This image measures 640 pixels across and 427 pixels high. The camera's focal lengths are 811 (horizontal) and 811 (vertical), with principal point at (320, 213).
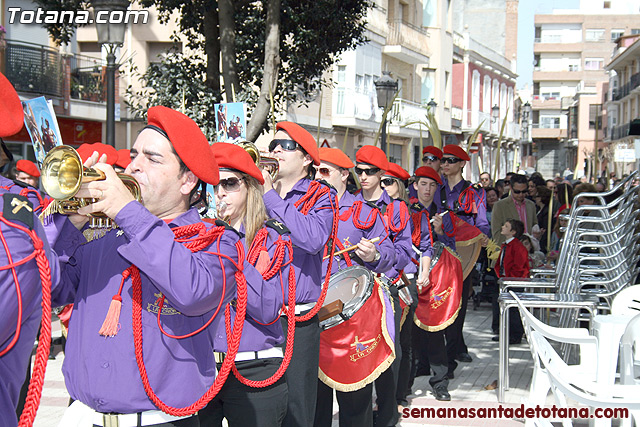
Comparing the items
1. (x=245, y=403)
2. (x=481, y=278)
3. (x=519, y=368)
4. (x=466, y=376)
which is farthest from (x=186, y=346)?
(x=481, y=278)

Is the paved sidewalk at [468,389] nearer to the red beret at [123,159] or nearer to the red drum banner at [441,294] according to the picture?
the red drum banner at [441,294]

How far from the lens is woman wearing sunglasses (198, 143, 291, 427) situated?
3709 mm

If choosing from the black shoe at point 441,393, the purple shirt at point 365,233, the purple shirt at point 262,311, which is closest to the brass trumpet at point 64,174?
the purple shirt at point 262,311

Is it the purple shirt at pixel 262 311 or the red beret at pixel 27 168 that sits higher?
the red beret at pixel 27 168

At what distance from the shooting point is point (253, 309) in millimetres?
3529

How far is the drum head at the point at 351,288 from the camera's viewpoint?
17.4ft

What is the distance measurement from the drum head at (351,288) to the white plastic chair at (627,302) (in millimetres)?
1693

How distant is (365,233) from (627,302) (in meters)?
1.84

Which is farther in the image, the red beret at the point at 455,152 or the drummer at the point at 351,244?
the red beret at the point at 455,152

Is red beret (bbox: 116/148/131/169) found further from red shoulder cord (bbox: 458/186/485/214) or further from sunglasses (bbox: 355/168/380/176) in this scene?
red shoulder cord (bbox: 458/186/485/214)

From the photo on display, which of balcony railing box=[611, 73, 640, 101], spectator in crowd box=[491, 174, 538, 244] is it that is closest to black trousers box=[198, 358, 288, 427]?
spectator in crowd box=[491, 174, 538, 244]

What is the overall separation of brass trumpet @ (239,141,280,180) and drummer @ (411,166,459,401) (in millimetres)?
3055

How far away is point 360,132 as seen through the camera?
30.3 meters

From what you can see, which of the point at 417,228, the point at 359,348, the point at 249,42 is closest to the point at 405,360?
Answer: the point at 417,228
